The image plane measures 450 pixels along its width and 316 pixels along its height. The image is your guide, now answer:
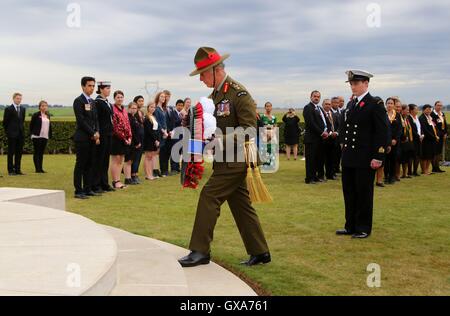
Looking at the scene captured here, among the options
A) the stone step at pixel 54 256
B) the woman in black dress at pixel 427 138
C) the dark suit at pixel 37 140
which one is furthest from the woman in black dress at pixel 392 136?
the dark suit at pixel 37 140

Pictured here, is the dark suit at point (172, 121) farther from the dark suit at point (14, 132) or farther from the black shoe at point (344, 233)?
the black shoe at point (344, 233)

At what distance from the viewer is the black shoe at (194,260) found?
18.6 feet

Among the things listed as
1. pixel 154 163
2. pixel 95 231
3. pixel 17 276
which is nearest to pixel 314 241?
pixel 95 231

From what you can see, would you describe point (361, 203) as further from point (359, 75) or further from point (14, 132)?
point (14, 132)

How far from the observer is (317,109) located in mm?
14078

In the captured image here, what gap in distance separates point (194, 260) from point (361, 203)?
274 cm

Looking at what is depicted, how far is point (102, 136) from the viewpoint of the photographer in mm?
11242

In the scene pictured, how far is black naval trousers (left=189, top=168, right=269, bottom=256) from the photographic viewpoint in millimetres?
5660

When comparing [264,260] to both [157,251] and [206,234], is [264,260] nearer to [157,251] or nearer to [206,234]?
[206,234]

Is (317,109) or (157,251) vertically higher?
(317,109)

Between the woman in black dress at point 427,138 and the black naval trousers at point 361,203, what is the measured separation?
9.58 meters

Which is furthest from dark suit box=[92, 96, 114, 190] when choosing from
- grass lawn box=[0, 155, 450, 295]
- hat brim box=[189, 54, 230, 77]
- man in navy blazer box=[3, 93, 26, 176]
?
hat brim box=[189, 54, 230, 77]

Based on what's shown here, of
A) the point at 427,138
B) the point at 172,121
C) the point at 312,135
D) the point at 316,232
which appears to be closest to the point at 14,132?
the point at 172,121
